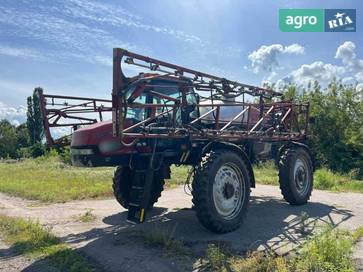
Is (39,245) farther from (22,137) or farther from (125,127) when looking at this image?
(22,137)

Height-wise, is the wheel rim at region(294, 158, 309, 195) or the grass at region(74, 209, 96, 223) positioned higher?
the wheel rim at region(294, 158, 309, 195)

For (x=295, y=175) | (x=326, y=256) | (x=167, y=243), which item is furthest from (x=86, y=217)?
(x=326, y=256)

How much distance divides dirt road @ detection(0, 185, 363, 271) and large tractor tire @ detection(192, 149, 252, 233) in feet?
0.80

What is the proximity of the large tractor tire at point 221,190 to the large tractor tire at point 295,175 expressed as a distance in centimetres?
197

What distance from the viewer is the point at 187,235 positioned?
6555 mm

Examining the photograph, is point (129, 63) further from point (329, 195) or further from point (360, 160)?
point (360, 160)

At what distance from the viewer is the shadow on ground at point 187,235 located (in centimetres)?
539

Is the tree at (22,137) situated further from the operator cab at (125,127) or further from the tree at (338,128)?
the operator cab at (125,127)

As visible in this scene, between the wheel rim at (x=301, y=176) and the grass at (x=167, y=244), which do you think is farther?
the wheel rim at (x=301, y=176)

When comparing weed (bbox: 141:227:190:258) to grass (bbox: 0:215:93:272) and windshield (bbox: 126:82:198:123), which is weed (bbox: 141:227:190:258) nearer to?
grass (bbox: 0:215:93:272)

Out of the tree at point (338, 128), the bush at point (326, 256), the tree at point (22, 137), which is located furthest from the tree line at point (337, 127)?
the tree at point (22, 137)

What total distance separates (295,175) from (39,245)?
5.58 metres

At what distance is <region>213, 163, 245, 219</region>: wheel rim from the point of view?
6664 millimetres

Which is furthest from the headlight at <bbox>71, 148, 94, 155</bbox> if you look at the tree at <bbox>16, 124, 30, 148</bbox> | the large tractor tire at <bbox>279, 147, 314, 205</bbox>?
the tree at <bbox>16, 124, 30, 148</bbox>
